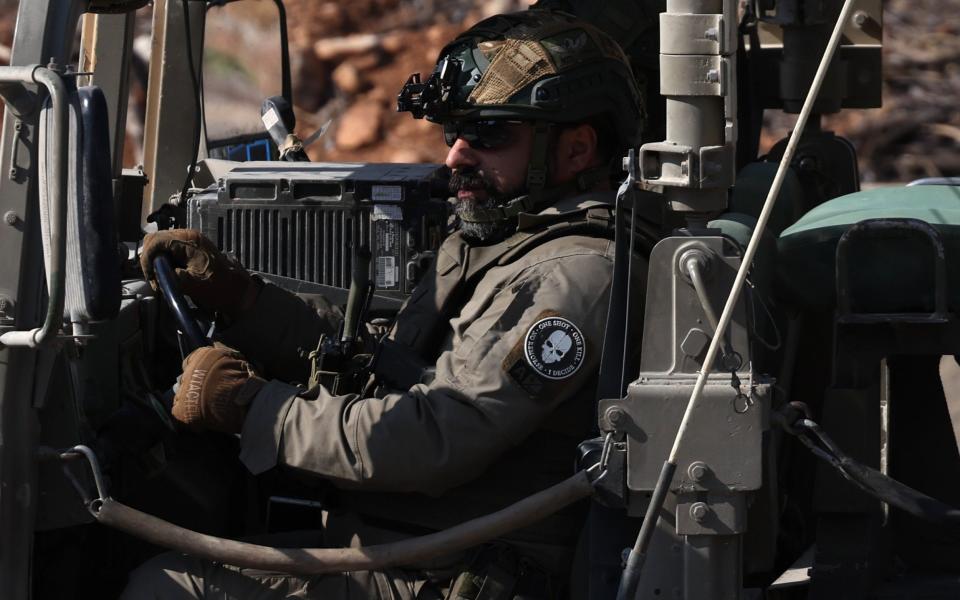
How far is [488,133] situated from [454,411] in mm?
676

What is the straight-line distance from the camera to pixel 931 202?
3.07 meters

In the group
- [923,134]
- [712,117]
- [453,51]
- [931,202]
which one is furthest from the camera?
[923,134]

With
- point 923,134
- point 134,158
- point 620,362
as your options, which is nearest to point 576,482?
point 620,362

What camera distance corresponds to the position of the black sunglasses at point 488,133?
3.24 m

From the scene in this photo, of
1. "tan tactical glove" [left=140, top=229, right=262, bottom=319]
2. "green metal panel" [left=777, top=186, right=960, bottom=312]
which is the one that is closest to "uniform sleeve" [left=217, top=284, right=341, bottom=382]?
"tan tactical glove" [left=140, top=229, right=262, bottom=319]

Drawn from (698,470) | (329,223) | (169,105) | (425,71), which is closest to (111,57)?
(169,105)

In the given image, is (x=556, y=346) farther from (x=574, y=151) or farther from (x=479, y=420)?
(x=574, y=151)

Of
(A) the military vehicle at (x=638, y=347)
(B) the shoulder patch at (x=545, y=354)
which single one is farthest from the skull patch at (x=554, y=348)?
(A) the military vehicle at (x=638, y=347)

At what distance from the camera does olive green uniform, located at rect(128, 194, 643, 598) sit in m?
2.86

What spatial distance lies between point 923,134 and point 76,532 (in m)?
7.78

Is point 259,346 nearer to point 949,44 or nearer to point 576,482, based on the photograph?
point 576,482

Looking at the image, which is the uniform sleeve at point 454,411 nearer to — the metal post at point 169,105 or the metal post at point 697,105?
the metal post at point 697,105

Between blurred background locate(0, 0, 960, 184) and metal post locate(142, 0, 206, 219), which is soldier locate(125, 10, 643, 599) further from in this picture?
blurred background locate(0, 0, 960, 184)

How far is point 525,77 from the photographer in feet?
10.5
